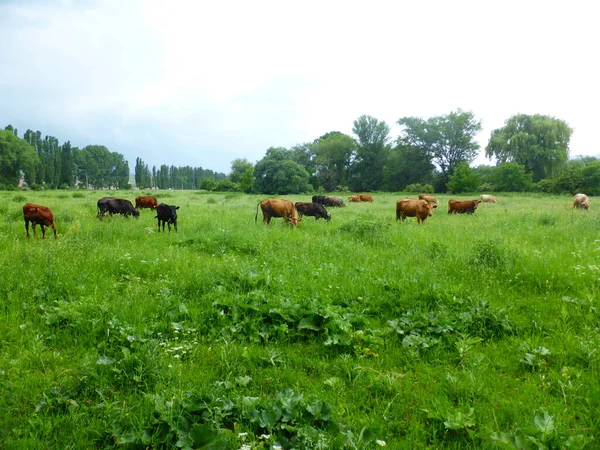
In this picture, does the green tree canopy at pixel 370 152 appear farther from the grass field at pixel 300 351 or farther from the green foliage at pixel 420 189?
the grass field at pixel 300 351

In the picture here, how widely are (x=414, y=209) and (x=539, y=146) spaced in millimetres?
44189

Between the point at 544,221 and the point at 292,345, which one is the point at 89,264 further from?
the point at 544,221

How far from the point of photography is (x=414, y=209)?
49.2 feet

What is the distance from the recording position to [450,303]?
4707mm

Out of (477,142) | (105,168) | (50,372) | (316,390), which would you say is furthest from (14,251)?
(105,168)

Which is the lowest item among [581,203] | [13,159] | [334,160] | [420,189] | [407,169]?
[581,203]

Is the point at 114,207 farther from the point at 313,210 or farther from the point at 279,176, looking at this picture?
the point at 279,176

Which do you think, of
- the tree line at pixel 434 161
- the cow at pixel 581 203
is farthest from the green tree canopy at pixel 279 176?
the cow at pixel 581 203

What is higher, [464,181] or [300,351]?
[464,181]

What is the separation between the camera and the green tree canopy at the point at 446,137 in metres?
60.1

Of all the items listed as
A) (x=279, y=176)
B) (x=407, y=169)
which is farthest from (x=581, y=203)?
(x=407, y=169)

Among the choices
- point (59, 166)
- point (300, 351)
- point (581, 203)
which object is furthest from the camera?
point (59, 166)

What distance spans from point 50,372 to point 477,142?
2663 inches

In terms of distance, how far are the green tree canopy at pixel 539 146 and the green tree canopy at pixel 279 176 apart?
99.4 ft
